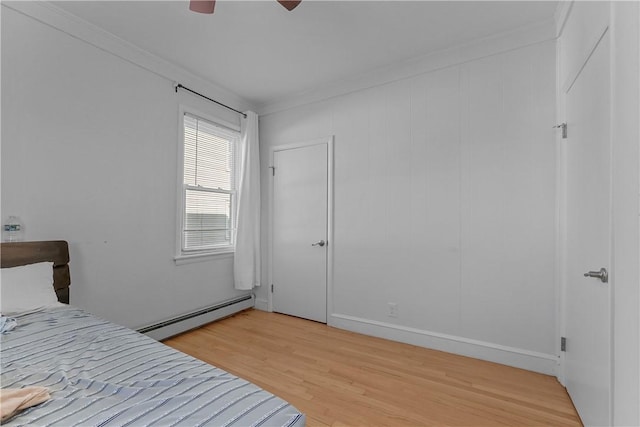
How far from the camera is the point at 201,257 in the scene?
3.32 m

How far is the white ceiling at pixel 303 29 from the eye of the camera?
2178 millimetres

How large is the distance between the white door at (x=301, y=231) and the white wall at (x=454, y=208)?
20cm

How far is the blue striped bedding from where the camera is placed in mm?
849

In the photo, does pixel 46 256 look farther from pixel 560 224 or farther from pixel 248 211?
pixel 560 224

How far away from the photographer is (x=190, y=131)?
10.7 feet

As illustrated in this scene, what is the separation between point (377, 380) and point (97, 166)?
9.48 ft

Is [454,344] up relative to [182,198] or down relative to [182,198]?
→ down

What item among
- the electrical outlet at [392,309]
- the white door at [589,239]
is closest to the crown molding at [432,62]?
the white door at [589,239]

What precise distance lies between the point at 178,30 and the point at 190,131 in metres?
1.06

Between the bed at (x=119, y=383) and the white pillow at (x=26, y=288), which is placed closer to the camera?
the bed at (x=119, y=383)

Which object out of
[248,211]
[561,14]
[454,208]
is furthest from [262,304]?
[561,14]

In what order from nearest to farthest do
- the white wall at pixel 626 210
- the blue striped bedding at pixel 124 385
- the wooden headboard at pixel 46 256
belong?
1. the blue striped bedding at pixel 124 385
2. the white wall at pixel 626 210
3. the wooden headboard at pixel 46 256

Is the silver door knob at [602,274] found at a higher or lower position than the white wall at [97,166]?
lower

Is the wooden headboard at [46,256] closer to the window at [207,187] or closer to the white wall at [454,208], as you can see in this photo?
the window at [207,187]
